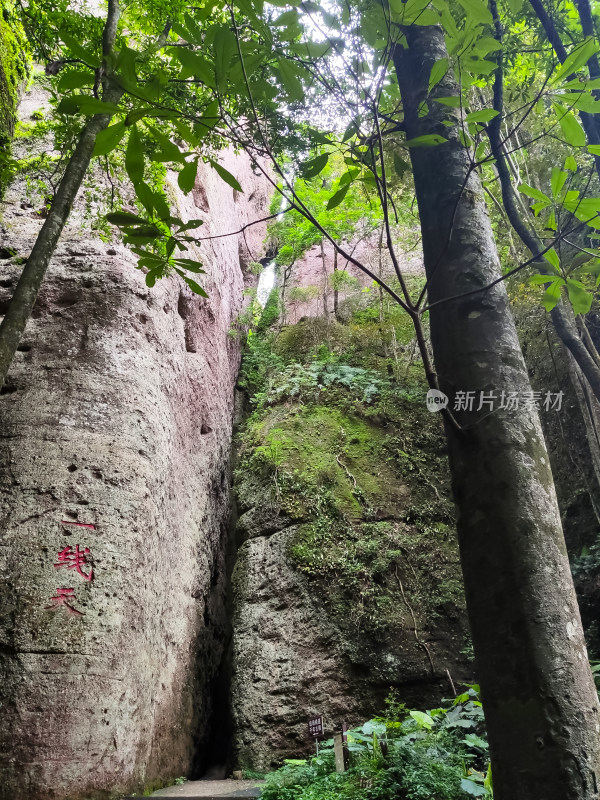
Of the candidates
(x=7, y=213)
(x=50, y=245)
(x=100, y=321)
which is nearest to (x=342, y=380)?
(x=100, y=321)

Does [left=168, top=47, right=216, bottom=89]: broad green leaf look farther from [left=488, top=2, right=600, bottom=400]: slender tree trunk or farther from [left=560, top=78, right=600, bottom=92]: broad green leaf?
[left=560, top=78, right=600, bottom=92]: broad green leaf

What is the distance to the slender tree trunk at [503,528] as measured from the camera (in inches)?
35.6

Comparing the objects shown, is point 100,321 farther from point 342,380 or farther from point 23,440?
point 342,380

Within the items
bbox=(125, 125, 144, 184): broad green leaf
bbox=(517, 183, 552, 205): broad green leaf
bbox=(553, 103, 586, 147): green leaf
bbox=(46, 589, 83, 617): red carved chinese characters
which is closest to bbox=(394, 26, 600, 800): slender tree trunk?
bbox=(517, 183, 552, 205): broad green leaf

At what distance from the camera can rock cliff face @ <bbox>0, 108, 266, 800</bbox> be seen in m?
4.13

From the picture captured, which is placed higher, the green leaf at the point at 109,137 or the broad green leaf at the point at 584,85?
the broad green leaf at the point at 584,85

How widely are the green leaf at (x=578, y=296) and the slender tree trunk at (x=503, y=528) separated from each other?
0.22 m

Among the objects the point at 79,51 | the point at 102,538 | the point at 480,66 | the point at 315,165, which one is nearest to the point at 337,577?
the point at 102,538

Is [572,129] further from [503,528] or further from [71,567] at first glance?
[71,567]

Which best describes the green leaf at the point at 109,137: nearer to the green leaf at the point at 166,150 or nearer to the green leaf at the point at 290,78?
the green leaf at the point at 166,150

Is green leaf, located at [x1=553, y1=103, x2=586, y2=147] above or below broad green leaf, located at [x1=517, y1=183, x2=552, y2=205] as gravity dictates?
above

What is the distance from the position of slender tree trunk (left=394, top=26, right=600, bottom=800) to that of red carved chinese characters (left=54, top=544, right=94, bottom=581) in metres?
4.24

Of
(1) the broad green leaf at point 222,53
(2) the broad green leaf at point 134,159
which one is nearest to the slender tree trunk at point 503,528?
(1) the broad green leaf at point 222,53

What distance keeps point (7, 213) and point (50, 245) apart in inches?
121
